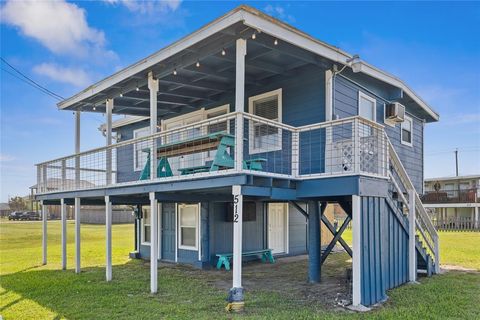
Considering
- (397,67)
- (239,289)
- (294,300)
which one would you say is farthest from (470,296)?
(397,67)

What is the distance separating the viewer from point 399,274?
26.9 ft

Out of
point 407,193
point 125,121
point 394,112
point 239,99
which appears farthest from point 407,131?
point 125,121

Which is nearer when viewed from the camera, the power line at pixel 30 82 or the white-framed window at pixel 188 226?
the white-framed window at pixel 188 226

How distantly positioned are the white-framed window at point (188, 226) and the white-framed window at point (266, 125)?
309 centimetres

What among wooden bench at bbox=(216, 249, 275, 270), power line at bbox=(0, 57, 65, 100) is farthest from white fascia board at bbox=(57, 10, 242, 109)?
wooden bench at bbox=(216, 249, 275, 270)

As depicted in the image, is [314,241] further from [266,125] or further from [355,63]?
[355,63]

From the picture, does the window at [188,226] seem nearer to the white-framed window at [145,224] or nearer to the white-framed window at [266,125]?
the white-framed window at [145,224]

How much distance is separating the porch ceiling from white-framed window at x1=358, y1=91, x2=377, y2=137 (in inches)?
75.9

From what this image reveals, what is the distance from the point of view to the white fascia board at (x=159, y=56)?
260 inches

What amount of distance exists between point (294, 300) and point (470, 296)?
3.33 meters

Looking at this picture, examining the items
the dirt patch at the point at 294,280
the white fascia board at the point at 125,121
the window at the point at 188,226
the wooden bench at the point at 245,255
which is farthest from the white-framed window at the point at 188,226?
the white fascia board at the point at 125,121

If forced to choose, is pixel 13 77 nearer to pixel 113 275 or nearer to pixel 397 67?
pixel 113 275

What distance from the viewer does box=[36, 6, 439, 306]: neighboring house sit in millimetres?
6816

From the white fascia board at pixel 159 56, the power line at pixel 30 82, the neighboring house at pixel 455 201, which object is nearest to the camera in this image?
the white fascia board at pixel 159 56
